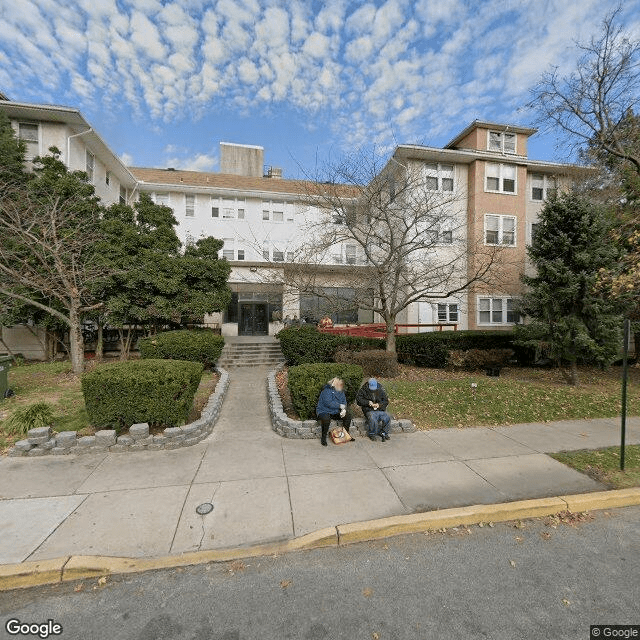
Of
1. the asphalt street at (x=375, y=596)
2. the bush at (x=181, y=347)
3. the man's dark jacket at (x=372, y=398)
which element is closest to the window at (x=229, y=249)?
the bush at (x=181, y=347)

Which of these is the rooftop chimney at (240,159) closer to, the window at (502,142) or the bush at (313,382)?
the window at (502,142)

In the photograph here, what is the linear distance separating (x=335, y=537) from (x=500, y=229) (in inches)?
729

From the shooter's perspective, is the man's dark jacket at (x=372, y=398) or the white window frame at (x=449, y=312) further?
the white window frame at (x=449, y=312)

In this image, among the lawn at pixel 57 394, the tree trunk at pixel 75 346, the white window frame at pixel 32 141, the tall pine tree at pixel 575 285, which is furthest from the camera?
the white window frame at pixel 32 141

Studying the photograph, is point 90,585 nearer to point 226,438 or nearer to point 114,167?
point 226,438

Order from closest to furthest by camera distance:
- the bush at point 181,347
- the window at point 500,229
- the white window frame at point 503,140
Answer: the bush at point 181,347 < the window at point 500,229 < the white window frame at point 503,140

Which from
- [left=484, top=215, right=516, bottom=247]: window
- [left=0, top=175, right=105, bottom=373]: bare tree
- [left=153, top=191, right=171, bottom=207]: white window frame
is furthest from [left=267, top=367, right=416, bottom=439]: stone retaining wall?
[left=153, top=191, right=171, bottom=207]: white window frame

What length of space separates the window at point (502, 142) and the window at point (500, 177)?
1120 millimetres

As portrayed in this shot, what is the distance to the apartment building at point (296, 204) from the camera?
1365 centimetres

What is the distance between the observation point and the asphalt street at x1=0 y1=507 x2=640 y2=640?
236cm

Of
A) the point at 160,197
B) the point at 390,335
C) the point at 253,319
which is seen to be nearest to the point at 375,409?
the point at 390,335

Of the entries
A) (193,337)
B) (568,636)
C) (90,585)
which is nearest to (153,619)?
(90,585)

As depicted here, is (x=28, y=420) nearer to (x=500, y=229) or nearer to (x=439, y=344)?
(x=439, y=344)

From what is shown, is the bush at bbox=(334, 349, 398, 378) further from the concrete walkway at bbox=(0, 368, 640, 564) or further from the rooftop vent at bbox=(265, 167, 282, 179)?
the rooftop vent at bbox=(265, 167, 282, 179)
